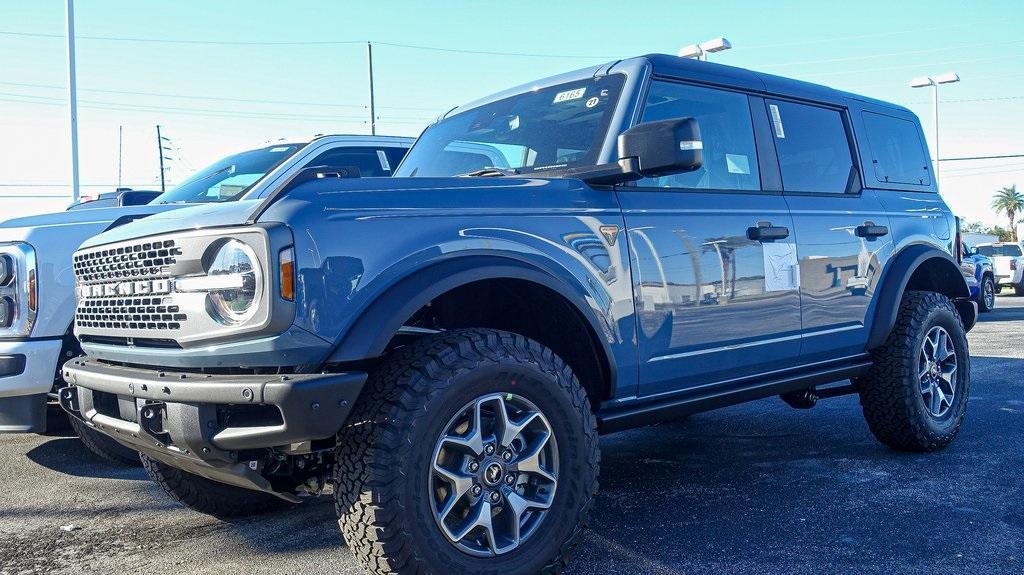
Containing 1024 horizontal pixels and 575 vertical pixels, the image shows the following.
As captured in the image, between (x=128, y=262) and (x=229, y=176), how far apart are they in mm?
3448

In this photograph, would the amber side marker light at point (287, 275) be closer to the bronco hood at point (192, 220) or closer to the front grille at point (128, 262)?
the bronco hood at point (192, 220)

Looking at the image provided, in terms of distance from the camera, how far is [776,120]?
14.2 ft

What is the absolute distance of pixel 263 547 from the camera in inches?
136

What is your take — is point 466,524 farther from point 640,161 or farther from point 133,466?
point 133,466

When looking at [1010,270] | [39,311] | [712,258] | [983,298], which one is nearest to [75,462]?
[39,311]

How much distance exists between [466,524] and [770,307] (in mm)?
1906

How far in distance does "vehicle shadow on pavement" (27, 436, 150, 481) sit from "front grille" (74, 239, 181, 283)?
1.86m

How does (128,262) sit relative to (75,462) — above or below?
above

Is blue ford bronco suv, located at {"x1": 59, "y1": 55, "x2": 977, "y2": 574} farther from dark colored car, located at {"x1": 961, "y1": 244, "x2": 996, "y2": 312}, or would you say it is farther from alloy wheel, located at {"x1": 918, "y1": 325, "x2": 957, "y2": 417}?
dark colored car, located at {"x1": 961, "y1": 244, "x2": 996, "y2": 312}

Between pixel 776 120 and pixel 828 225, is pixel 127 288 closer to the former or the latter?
pixel 776 120

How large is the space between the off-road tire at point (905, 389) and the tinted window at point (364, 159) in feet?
11.6

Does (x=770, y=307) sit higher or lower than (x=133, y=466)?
higher

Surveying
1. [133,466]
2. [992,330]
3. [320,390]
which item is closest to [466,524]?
[320,390]

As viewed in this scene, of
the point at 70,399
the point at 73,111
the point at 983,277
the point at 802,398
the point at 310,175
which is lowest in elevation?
the point at 802,398
